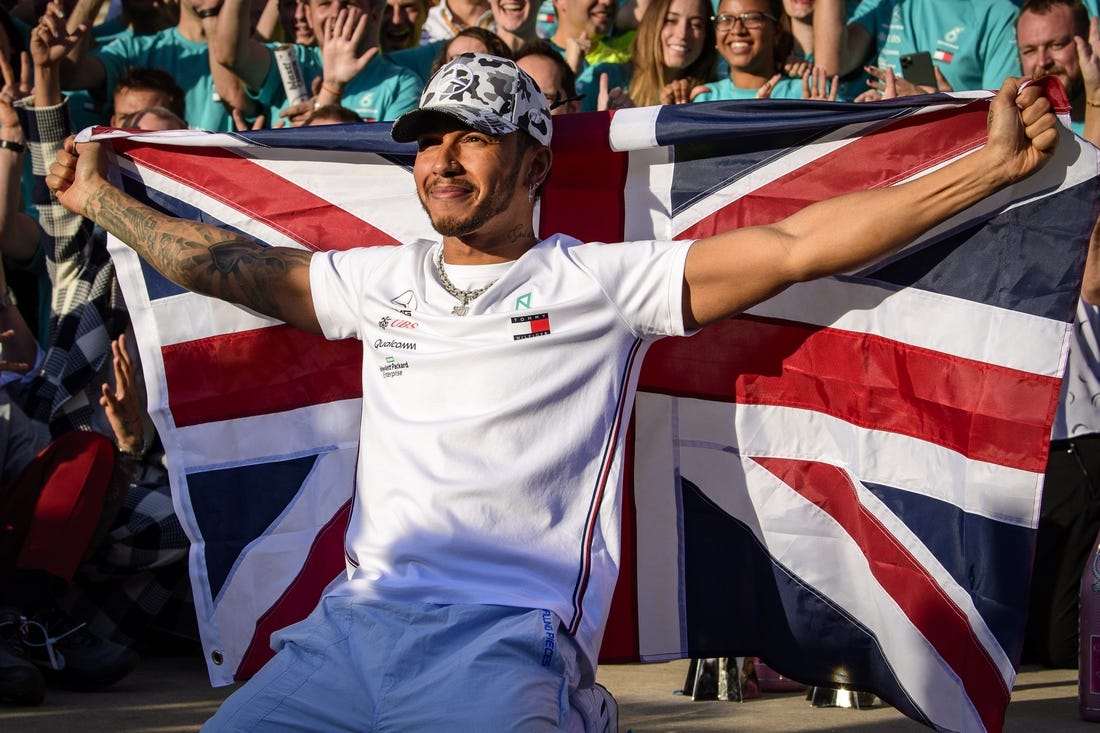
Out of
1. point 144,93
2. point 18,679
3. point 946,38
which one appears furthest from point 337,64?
point 18,679

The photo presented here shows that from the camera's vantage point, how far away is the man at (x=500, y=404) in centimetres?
286

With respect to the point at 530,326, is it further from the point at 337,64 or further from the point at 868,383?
the point at 337,64

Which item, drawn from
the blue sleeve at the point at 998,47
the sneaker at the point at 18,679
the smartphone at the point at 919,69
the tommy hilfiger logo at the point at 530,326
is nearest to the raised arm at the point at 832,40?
the smartphone at the point at 919,69

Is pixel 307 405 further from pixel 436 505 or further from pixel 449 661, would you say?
pixel 449 661

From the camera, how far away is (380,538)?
3166 millimetres

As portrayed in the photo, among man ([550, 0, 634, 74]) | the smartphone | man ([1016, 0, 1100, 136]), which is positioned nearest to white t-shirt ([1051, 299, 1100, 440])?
man ([1016, 0, 1100, 136])

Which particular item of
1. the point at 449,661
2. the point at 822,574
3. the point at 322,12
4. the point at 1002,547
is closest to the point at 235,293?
the point at 449,661

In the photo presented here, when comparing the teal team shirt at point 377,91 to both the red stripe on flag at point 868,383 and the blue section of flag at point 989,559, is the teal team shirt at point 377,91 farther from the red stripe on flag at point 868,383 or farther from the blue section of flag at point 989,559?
the blue section of flag at point 989,559

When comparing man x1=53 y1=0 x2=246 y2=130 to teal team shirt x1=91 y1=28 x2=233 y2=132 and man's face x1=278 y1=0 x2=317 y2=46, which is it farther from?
man's face x1=278 y1=0 x2=317 y2=46

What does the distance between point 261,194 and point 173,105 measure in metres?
2.25

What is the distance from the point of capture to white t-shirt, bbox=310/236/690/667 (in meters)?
3.05

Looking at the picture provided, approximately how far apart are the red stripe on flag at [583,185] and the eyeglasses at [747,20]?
2.29 m

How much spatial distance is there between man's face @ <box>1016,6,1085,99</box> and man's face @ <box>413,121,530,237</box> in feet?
9.86

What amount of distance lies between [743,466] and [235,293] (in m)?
1.49
